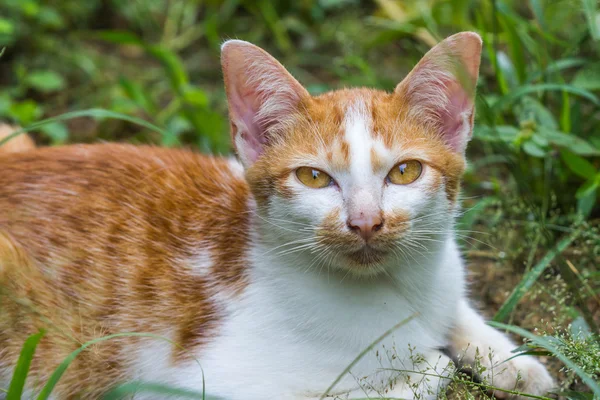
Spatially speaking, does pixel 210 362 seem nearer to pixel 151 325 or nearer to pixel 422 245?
pixel 151 325

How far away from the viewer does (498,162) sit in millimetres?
4020

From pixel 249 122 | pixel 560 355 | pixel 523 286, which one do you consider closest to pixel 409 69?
pixel 523 286

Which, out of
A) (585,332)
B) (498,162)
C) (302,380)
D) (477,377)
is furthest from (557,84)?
(302,380)

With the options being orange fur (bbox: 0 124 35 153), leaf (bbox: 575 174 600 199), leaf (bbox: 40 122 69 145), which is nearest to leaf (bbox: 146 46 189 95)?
leaf (bbox: 40 122 69 145)

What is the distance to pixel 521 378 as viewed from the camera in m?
2.50

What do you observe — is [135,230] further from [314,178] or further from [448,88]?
[448,88]

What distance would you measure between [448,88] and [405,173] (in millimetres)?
363

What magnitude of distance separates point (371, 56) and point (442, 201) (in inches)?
113

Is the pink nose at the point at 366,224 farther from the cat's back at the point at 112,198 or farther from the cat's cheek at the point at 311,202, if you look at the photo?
the cat's back at the point at 112,198

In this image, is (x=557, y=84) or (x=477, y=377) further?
(x=557, y=84)

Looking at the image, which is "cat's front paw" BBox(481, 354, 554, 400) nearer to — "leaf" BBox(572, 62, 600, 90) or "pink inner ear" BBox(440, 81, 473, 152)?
"pink inner ear" BBox(440, 81, 473, 152)

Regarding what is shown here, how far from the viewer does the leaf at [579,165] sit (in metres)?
3.12

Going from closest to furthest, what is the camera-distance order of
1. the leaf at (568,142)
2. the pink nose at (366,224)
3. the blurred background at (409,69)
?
the pink nose at (366,224) → the blurred background at (409,69) → the leaf at (568,142)

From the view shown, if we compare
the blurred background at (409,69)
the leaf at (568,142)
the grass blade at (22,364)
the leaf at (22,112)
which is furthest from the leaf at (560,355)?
the leaf at (22,112)
